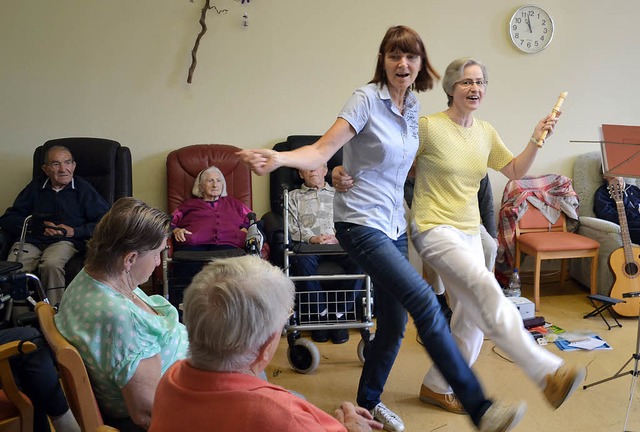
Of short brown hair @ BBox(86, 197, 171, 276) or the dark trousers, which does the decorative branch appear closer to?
the dark trousers

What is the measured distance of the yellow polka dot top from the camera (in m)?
2.17

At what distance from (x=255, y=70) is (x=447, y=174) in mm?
2367

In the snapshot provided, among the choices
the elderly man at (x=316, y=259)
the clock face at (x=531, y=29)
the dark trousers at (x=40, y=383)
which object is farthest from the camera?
the clock face at (x=531, y=29)

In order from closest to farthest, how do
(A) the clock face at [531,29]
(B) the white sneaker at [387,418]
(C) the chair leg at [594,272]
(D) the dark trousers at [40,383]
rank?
(D) the dark trousers at [40,383] < (B) the white sneaker at [387,418] < (C) the chair leg at [594,272] < (A) the clock face at [531,29]

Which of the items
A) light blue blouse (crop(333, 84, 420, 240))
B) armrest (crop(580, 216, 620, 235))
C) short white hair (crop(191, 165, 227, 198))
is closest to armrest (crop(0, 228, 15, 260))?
short white hair (crop(191, 165, 227, 198))

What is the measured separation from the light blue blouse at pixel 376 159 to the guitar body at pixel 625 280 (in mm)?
2331

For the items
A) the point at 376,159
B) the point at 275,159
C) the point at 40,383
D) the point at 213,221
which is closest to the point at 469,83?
the point at 376,159

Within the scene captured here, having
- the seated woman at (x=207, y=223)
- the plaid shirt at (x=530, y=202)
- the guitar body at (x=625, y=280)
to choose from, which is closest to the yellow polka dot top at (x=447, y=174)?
the seated woman at (x=207, y=223)

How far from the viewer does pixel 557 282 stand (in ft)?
14.9

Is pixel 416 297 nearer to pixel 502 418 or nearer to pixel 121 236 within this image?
pixel 502 418

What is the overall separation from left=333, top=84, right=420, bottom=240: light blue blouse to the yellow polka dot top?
0.18 metres

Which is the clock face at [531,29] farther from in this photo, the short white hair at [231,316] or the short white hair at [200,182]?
the short white hair at [231,316]

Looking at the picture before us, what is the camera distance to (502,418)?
1.67 m

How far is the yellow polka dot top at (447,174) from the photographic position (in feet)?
7.11
